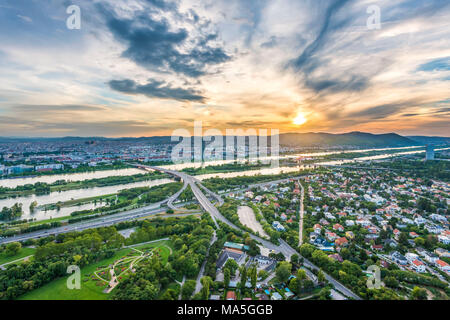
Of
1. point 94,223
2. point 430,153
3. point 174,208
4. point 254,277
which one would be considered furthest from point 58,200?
point 430,153

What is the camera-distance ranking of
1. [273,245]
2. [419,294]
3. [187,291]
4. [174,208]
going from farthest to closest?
1. [174,208]
2. [273,245]
3. [187,291]
4. [419,294]

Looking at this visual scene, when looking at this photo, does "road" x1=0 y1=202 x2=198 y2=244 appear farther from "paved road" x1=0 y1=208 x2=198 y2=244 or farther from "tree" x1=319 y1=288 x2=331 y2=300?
"tree" x1=319 y1=288 x2=331 y2=300

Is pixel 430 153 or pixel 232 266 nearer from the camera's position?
pixel 232 266

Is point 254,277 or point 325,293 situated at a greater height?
point 254,277

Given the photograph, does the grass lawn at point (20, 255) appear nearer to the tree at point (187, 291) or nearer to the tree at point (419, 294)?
the tree at point (187, 291)

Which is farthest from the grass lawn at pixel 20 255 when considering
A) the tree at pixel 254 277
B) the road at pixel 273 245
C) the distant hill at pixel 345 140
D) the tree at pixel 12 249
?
the distant hill at pixel 345 140

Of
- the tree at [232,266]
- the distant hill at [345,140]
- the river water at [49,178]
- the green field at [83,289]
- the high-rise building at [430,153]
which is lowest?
the green field at [83,289]

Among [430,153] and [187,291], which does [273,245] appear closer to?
[187,291]

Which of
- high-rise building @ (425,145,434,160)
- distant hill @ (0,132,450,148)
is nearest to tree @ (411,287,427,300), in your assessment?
high-rise building @ (425,145,434,160)

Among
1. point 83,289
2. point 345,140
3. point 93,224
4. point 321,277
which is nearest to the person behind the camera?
point 83,289
